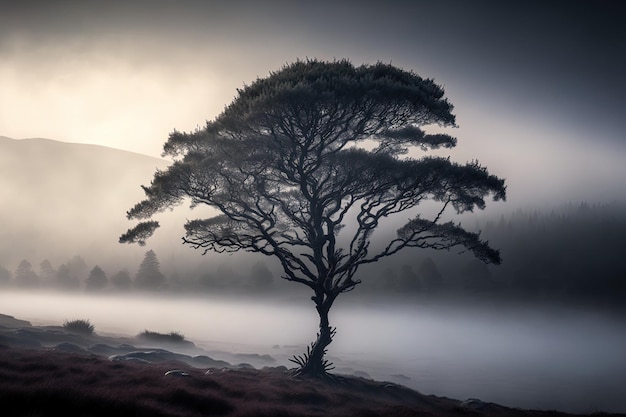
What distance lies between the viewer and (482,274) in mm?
107625

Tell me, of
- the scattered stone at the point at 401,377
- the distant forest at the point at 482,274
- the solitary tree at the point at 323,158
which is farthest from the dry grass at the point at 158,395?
the distant forest at the point at 482,274

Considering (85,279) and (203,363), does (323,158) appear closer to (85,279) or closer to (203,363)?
(203,363)

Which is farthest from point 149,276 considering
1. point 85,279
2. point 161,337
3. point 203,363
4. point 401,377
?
point 401,377

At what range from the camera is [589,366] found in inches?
1759

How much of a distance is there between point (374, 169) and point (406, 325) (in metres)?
76.5

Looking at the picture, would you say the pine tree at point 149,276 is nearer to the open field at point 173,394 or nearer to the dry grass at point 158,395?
the open field at point 173,394

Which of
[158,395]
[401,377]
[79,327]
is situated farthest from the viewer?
[79,327]

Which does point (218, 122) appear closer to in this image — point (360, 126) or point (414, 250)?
point (360, 126)

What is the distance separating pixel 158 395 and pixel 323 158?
15051 mm

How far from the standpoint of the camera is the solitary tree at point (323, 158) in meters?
20.3

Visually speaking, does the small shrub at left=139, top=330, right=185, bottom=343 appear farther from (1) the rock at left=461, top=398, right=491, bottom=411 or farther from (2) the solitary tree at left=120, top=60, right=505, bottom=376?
(1) the rock at left=461, top=398, right=491, bottom=411

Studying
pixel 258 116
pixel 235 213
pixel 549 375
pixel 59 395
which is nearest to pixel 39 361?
pixel 59 395

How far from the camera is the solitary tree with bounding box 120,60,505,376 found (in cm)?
2031

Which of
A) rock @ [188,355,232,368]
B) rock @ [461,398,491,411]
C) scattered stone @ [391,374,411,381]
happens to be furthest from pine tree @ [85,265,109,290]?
rock @ [461,398,491,411]
